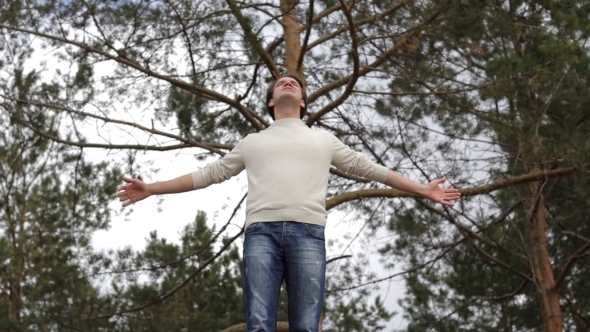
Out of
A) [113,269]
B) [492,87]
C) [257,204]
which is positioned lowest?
[257,204]

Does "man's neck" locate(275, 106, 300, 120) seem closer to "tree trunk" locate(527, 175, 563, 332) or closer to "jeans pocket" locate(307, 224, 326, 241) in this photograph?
"jeans pocket" locate(307, 224, 326, 241)

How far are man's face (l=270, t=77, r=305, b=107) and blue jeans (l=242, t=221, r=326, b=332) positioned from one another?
1.75 ft

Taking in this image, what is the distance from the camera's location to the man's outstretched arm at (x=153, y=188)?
11.3 feet

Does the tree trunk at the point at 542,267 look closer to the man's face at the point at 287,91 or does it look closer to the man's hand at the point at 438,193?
the man's hand at the point at 438,193

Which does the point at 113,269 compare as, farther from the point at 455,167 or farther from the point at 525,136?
the point at 525,136

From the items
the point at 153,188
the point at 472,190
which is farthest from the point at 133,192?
the point at 472,190

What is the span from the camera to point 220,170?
11.5ft

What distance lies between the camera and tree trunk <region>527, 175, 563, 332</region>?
9.95 meters

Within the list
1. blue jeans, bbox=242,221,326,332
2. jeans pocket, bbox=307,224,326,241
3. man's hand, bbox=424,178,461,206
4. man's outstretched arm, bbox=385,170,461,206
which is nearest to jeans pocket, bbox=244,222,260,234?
blue jeans, bbox=242,221,326,332

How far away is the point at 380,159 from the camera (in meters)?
8.51

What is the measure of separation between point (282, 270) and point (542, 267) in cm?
776

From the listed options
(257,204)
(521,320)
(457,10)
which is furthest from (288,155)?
(521,320)

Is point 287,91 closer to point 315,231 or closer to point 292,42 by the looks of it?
point 315,231

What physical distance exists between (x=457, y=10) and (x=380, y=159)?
186cm
